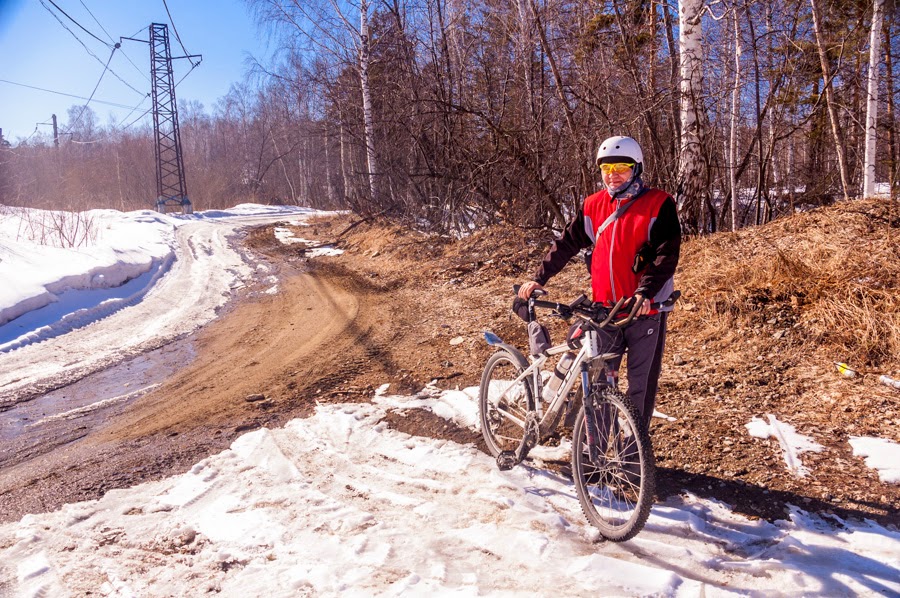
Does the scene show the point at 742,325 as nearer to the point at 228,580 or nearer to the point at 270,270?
the point at 228,580

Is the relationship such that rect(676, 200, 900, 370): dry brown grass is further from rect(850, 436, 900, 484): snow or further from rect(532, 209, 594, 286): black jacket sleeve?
rect(532, 209, 594, 286): black jacket sleeve

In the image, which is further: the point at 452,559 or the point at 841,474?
the point at 841,474

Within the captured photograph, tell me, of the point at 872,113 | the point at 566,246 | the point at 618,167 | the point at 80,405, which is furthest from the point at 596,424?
the point at 872,113

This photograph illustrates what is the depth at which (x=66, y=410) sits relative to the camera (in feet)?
18.1

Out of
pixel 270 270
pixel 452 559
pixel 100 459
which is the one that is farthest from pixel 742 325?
pixel 270 270

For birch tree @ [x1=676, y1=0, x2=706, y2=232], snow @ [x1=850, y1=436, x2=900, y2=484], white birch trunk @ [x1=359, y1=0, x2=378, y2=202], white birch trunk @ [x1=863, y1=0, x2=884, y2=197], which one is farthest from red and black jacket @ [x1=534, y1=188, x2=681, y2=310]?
white birch trunk @ [x1=359, y1=0, x2=378, y2=202]

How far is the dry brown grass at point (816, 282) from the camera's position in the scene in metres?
4.97

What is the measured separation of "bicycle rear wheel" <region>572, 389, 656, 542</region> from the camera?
2807 millimetres

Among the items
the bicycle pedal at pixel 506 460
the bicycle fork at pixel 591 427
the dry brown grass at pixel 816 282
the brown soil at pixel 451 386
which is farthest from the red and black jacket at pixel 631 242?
the dry brown grass at pixel 816 282

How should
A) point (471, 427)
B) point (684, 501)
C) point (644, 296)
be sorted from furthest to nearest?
1. point (471, 427)
2. point (684, 501)
3. point (644, 296)

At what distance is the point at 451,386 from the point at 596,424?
2.57m

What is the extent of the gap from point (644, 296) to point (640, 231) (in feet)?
1.37

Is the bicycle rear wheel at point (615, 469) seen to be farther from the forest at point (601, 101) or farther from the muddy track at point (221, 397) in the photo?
the forest at point (601, 101)

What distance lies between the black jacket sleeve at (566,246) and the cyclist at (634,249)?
0.55 ft
